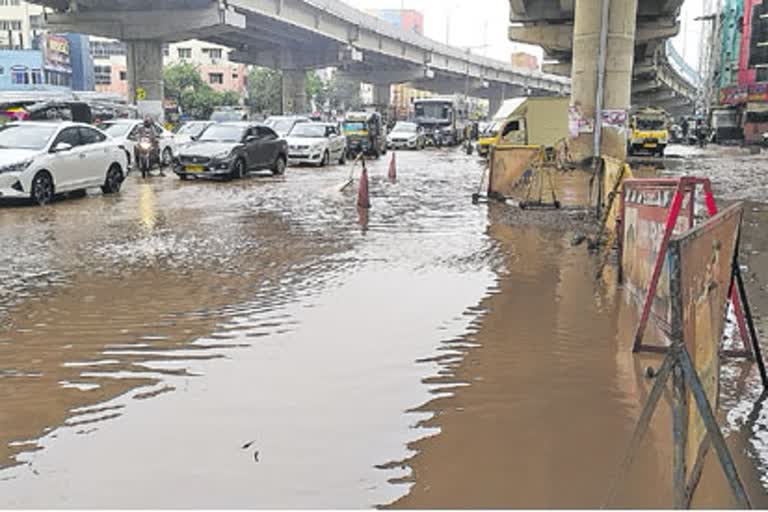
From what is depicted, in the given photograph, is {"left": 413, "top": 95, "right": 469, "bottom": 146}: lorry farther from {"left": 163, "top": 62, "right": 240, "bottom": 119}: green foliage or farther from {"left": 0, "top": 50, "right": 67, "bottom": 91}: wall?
{"left": 163, "top": 62, "right": 240, "bottom": 119}: green foliage

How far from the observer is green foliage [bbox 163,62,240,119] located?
259 feet

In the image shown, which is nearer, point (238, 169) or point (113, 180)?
A: point (113, 180)

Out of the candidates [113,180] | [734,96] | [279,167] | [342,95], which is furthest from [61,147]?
[342,95]

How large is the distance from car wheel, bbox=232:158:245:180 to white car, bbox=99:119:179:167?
5.45 feet

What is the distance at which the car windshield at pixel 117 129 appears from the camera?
70.8 ft

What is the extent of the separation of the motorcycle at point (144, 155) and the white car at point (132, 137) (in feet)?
0.78

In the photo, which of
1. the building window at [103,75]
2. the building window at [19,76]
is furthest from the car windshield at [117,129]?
the building window at [103,75]

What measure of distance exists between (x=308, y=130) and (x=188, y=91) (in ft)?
185

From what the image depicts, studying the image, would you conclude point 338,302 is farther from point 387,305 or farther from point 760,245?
point 760,245

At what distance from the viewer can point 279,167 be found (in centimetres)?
2220

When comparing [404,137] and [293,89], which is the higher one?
[293,89]

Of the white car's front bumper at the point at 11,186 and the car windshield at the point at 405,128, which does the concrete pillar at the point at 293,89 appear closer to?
the car windshield at the point at 405,128

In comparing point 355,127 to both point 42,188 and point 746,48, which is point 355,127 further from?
point 746,48

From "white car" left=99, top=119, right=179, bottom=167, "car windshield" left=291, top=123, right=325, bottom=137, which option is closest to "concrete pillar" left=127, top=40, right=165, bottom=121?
"car windshield" left=291, top=123, right=325, bottom=137
